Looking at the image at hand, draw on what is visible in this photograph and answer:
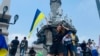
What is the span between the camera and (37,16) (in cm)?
1973

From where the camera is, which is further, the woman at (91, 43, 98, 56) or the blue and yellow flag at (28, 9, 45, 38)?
the blue and yellow flag at (28, 9, 45, 38)

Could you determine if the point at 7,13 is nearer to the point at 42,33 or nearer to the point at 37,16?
the point at 37,16

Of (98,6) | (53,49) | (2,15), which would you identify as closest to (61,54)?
(53,49)

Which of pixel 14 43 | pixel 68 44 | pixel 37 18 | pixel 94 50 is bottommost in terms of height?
pixel 94 50

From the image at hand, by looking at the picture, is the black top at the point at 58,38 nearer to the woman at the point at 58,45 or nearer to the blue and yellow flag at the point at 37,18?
the woman at the point at 58,45

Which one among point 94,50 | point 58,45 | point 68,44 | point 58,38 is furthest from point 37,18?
point 58,45

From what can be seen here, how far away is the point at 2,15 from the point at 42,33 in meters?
25.4

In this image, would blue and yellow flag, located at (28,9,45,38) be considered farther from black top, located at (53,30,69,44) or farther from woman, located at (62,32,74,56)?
black top, located at (53,30,69,44)

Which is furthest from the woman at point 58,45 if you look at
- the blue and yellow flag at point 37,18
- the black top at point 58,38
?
the blue and yellow flag at point 37,18

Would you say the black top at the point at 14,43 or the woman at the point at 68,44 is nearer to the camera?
the woman at the point at 68,44

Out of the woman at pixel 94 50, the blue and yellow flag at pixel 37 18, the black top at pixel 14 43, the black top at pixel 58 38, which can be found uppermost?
the blue and yellow flag at pixel 37 18

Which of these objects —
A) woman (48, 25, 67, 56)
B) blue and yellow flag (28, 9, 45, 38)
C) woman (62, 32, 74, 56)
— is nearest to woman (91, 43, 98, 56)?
blue and yellow flag (28, 9, 45, 38)

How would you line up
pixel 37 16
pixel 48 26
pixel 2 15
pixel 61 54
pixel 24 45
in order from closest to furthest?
pixel 61 54, pixel 2 15, pixel 24 45, pixel 37 16, pixel 48 26

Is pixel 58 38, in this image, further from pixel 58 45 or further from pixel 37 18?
pixel 37 18
